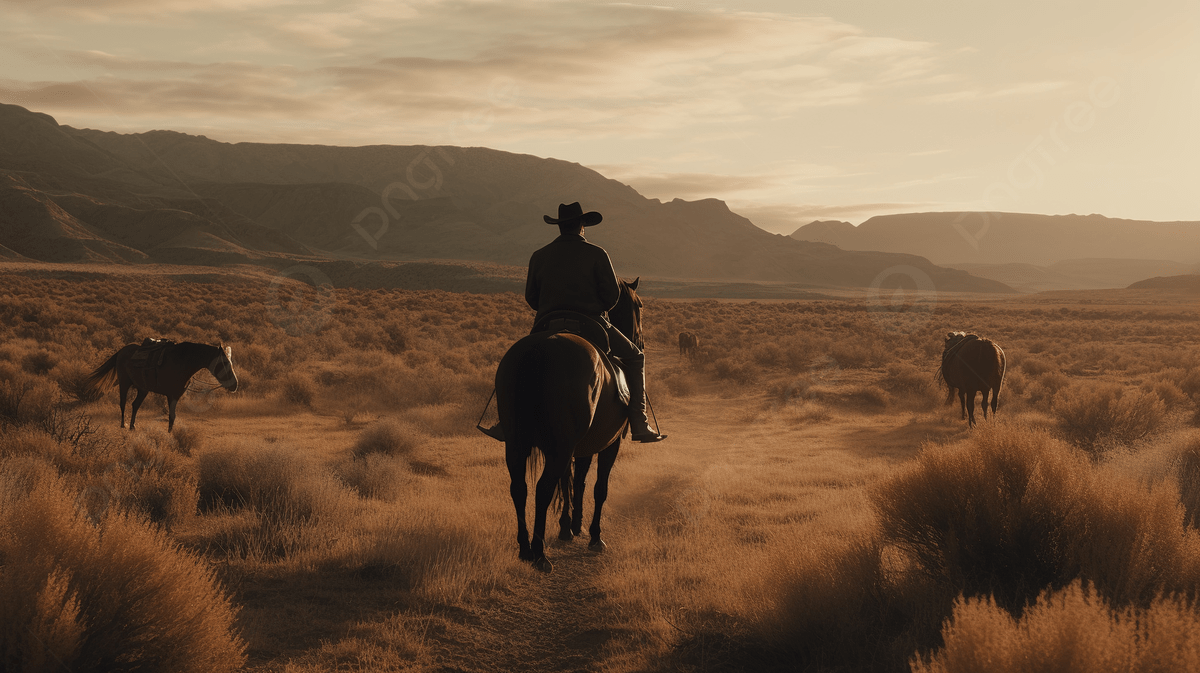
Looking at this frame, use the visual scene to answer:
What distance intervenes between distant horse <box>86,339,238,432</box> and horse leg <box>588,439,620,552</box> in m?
6.87

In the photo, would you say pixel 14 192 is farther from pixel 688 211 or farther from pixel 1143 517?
pixel 688 211

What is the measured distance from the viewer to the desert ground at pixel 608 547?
351cm

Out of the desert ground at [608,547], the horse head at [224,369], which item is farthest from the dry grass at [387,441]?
the horse head at [224,369]

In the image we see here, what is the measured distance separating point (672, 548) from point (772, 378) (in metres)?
16.1

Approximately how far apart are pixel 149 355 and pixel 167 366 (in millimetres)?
356

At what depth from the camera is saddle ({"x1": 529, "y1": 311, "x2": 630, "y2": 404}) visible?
21.3 feet

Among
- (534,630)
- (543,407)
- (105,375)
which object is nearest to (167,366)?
(105,375)

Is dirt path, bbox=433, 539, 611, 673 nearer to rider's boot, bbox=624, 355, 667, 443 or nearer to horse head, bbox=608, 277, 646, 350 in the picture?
rider's boot, bbox=624, 355, 667, 443

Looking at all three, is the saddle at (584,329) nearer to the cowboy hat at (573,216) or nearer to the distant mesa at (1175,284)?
the cowboy hat at (573,216)

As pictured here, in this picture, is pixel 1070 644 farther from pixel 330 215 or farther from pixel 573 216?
pixel 330 215

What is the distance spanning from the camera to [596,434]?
645cm

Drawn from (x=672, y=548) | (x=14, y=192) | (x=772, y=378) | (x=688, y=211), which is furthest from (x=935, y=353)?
(x=688, y=211)

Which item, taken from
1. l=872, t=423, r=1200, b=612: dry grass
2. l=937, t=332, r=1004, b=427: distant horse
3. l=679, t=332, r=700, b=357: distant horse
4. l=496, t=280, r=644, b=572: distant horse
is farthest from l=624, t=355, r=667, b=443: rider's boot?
l=679, t=332, r=700, b=357: distant horse

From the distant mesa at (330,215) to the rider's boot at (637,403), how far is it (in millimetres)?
89529
